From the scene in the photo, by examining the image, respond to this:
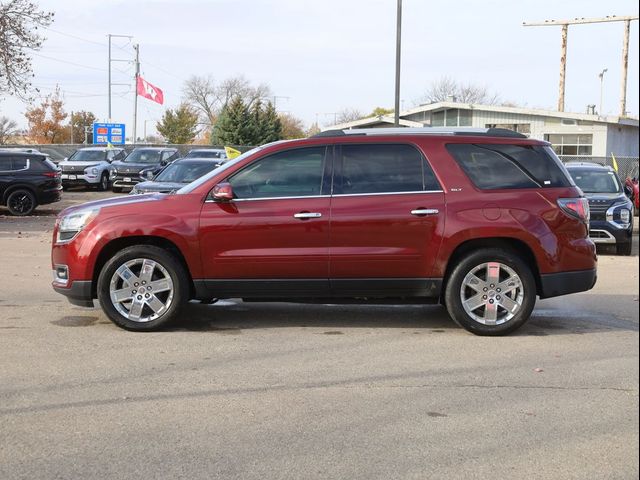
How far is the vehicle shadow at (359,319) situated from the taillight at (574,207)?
114 cm

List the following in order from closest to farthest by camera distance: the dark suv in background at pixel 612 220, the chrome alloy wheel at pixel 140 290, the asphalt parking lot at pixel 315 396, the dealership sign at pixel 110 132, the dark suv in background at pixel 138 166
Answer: the asphalt parking lot at pixel 315 396
the chrome alloy wheel at pixel 140 290
the dark suv in background at pixel 612 220
the dark suv in background at pixel 138 166
the dealership sign at pixel 110 132

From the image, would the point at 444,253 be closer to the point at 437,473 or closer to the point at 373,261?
the point at 373,261

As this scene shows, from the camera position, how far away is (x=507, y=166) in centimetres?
715

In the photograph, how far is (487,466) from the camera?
13.4 feet

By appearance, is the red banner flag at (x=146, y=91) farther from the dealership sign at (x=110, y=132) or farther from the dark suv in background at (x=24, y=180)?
the dark suv in background at (x=24, y=180)

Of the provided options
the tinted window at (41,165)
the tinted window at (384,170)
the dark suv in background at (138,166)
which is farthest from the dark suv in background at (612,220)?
the dark suv in background at (138,166)

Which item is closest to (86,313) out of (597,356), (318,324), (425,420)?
(318,324)

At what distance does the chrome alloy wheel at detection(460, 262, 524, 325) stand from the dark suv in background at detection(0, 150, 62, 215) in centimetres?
1602

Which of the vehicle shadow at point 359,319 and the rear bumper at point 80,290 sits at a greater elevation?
the rear bumper at point 80,290

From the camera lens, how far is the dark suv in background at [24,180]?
20062mm

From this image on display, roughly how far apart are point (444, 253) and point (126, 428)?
11.4 feet

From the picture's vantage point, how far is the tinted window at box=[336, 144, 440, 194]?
704 centimetres

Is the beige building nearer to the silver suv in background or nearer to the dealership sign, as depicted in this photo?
the silver suv in background

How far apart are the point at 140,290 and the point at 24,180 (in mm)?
14550
